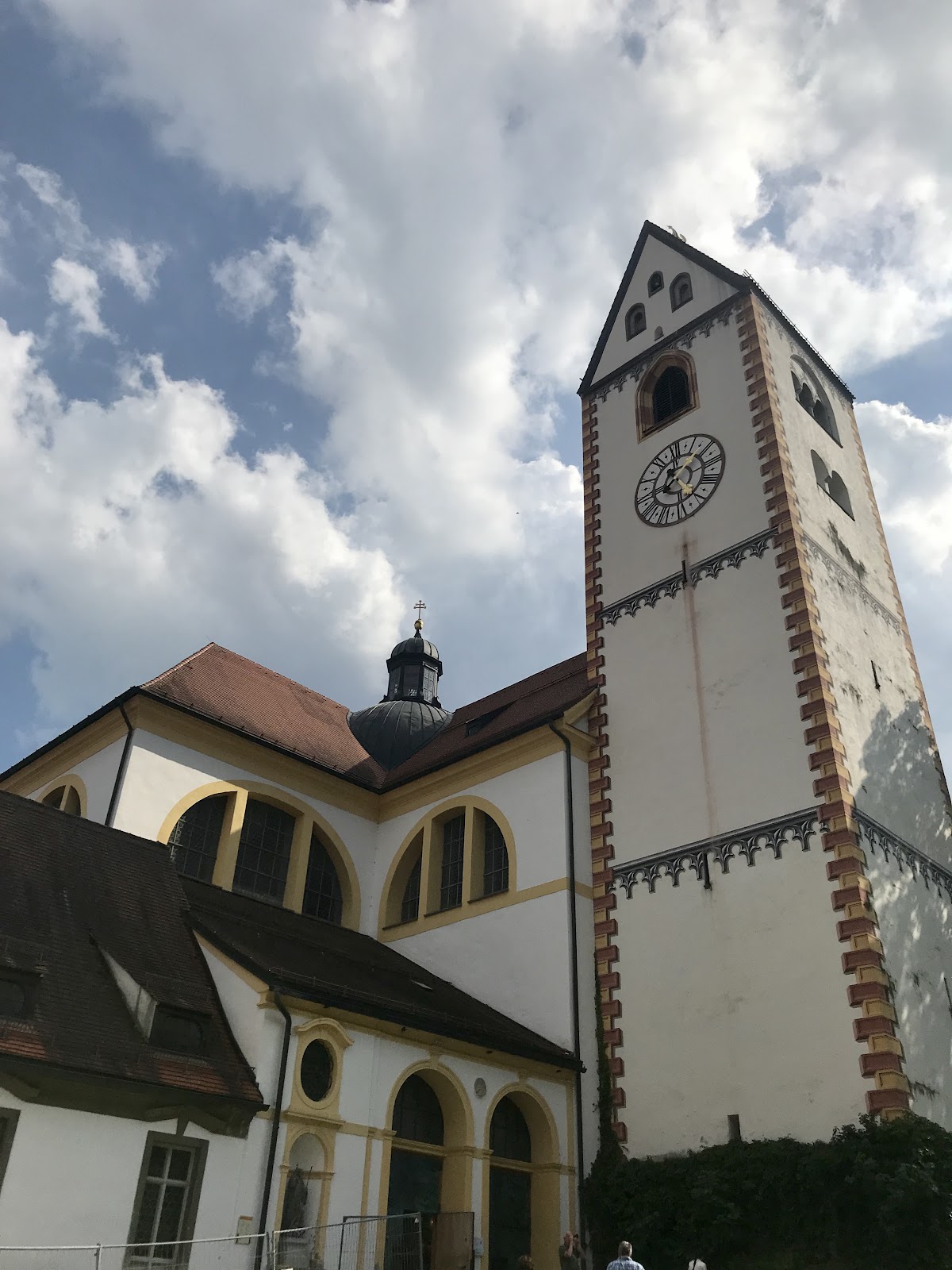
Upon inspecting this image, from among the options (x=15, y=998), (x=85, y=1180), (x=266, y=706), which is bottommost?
(x=85, y=1180)

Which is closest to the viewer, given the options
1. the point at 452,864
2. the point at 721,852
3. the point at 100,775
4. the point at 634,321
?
the point at 721,852

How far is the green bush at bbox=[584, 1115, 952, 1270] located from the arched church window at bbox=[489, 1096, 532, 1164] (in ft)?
4.29

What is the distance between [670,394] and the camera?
73.5 feet

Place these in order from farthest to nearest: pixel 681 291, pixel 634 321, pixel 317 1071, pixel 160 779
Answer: pixel 634 321 < pixel 681 291 < pixel 160 779 < pixel 317 1071

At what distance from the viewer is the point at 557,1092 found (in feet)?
51.0

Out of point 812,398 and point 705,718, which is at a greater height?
point 812,398

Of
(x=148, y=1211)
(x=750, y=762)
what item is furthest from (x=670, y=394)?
(x=148, y=1211)

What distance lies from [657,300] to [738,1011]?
51.1 ft

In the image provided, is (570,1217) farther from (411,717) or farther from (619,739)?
(411,717)

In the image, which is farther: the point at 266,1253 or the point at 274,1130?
the point at 274,1130

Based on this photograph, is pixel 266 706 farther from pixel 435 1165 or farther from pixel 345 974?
pixel 435 1165

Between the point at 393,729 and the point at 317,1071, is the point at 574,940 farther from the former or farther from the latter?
→ the point at 393,729

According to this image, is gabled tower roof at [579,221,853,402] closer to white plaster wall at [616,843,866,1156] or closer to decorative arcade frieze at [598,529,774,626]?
decorative arcade frieze at [598,529,774,626]

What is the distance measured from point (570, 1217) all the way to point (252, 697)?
11.5 m
